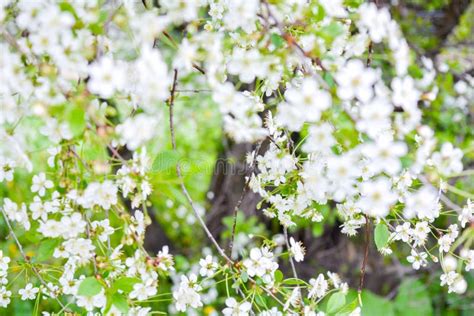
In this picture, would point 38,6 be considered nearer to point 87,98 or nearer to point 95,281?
point 87,98

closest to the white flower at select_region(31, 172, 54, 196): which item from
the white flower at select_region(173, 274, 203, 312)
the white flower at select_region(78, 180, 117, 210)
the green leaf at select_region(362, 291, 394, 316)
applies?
the white flower at select_region(78, 180, 117, 210)

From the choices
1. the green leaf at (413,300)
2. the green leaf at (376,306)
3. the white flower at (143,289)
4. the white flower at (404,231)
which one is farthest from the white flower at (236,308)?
the green leaf at (413,300)

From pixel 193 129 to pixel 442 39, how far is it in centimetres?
142

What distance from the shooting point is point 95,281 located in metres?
0.88

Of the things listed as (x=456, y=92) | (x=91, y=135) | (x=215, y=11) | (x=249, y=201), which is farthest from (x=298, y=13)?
(x=456, y=92)

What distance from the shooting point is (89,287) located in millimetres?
865

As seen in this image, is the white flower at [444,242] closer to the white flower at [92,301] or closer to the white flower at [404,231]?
the white flower at [404,231]

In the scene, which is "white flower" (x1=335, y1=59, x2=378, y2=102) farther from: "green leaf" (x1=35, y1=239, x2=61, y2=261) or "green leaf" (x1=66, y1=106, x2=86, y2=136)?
"green leaf" (x1=35, y1=239, x2=61, y2=261)

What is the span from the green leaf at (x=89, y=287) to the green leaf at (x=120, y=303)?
43mm

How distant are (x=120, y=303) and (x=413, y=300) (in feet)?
4.95

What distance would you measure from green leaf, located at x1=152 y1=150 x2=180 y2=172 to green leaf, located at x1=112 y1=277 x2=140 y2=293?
0.18 m

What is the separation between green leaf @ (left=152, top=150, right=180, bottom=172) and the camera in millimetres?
971

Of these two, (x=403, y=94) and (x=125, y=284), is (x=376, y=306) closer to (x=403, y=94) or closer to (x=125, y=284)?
(x=125, y=284)

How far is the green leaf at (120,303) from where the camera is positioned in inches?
35.3
